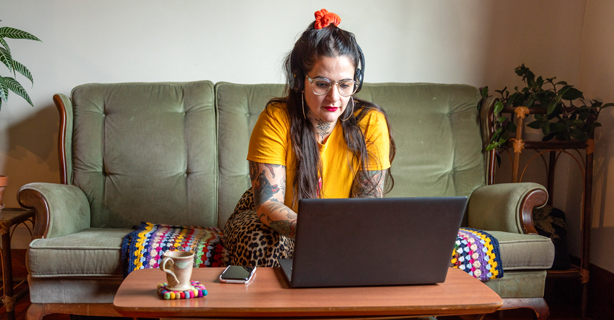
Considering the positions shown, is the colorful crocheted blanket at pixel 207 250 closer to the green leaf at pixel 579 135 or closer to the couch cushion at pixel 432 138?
the couch cushion at pixel 432 138

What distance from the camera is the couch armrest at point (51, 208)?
1538 mm

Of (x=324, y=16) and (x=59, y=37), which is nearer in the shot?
(x=324, y=16)

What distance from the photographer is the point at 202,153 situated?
1.99m

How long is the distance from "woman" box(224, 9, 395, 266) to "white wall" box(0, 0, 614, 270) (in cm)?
104

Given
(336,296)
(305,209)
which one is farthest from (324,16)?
(336,296)

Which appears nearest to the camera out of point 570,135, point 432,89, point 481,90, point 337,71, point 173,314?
point 173,314

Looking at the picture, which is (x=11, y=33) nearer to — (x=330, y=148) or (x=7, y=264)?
(x=7, y=264)

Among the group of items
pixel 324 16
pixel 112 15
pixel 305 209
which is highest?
pixel 112 15

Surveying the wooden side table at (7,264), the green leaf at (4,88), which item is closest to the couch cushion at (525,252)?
the wooden side table at (7,264)

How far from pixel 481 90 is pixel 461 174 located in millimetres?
523

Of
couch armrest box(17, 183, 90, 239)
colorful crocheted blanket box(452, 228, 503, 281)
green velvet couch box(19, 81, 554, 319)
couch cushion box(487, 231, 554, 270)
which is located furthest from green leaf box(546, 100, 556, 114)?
couch armrest box(17, 183, 90, 239)

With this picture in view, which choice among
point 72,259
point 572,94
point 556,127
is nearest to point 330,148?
point 72,259

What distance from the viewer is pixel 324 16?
122 centimetres

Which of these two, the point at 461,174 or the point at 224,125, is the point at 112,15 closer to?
the point at 224,125
